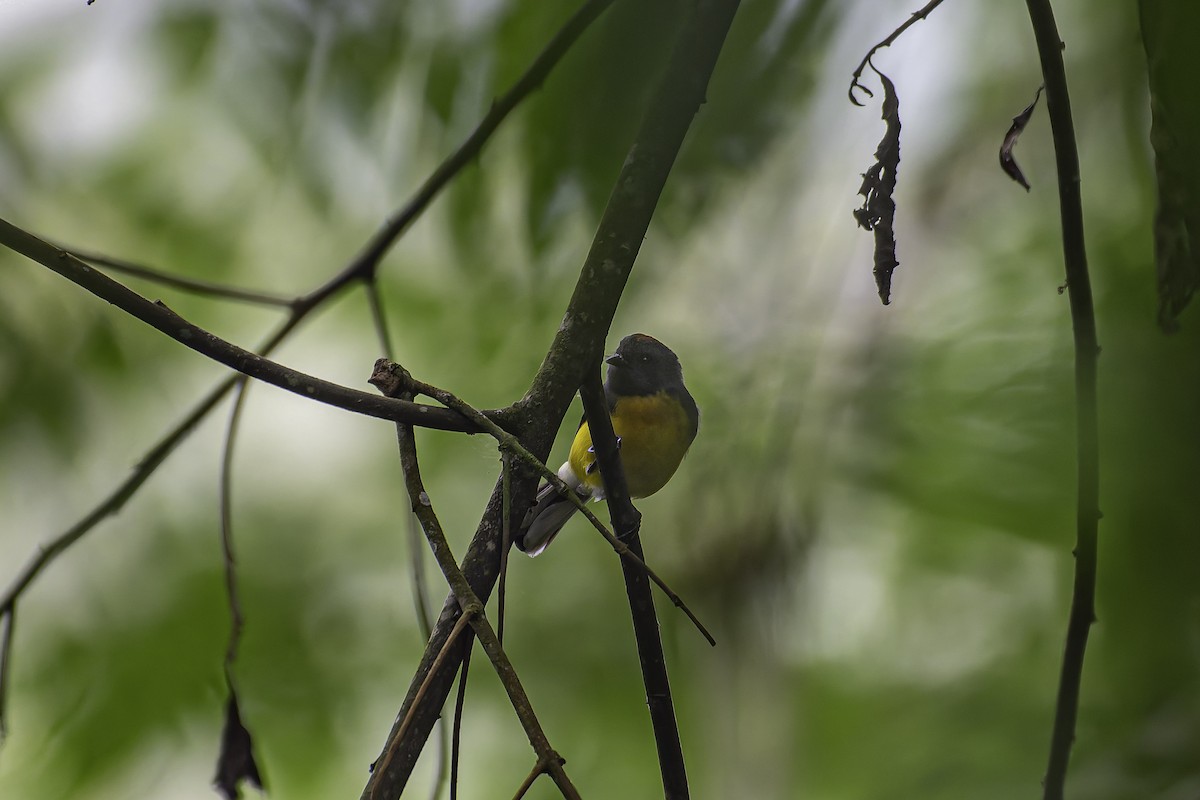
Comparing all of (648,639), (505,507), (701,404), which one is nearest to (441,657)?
(505,507)

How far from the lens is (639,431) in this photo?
9.64 ft

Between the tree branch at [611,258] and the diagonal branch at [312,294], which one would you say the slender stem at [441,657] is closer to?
the tree branch at [611,258]

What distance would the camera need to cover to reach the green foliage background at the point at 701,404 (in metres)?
1.47

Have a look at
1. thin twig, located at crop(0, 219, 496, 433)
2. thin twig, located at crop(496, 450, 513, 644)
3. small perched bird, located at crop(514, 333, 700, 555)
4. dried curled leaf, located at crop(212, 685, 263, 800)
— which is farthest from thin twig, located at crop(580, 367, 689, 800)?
small perched bird, located at crop(514, 333, 700, 555)

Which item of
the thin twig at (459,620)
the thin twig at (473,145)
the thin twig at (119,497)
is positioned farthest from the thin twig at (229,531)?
the thin twig at (459,620)

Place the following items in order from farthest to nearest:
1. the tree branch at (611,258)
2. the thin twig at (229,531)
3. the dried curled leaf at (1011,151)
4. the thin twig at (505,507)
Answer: the thin twig at (229,531), the dried curled leaf at (1011,151), the tree branch at (611,258), the thin twig at (505,507)

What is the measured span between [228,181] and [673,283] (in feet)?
4.05

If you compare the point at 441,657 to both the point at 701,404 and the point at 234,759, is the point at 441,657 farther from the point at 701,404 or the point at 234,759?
the point at 701,404

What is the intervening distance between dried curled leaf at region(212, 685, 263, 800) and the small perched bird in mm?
1469

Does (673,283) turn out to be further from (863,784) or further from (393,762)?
(393,762)

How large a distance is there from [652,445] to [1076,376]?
67.0 inches

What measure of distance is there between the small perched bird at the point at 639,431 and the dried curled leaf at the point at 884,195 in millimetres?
1420

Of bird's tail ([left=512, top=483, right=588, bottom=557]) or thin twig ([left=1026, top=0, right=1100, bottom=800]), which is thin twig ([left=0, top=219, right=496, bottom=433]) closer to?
thin twig ([left=1026, top=0, right=1100, bottom=800])

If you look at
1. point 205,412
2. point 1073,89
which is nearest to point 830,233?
point 1073,89
